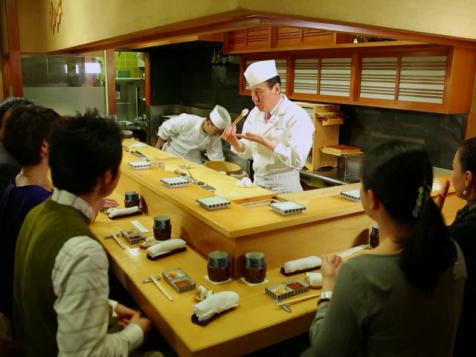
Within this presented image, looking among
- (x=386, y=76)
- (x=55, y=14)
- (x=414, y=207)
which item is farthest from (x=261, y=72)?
(x=55, y=14)

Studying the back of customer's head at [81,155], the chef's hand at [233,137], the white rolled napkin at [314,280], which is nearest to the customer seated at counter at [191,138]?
the chef's hand at [233,137]

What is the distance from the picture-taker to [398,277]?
1.11 m

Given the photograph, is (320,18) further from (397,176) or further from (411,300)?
(411,300)

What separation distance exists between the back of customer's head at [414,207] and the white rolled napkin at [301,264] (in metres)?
0.83

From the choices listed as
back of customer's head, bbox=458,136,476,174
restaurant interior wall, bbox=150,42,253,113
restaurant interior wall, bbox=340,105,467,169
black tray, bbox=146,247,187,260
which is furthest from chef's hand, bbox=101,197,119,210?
restaurant interior wall, bbox=150,42,253,113

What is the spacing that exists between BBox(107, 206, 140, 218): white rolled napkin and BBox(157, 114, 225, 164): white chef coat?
90.8 inches

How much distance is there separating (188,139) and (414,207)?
4.08 m

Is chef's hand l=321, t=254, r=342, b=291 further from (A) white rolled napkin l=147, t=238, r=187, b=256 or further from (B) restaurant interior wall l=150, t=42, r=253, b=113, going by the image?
(B) restaurant interior wall l=150, t=42, r=253, b=113

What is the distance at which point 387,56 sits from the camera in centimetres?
363

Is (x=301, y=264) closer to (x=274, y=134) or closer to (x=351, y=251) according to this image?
(x=351, y=251)

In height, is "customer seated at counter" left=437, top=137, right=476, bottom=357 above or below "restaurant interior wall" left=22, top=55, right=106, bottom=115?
below

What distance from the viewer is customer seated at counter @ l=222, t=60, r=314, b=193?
3.13 metres

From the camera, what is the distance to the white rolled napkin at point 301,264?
1.93 meters

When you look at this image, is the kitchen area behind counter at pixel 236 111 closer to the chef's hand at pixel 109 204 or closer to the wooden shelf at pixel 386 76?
the wooden shelf at pixel 386 76
